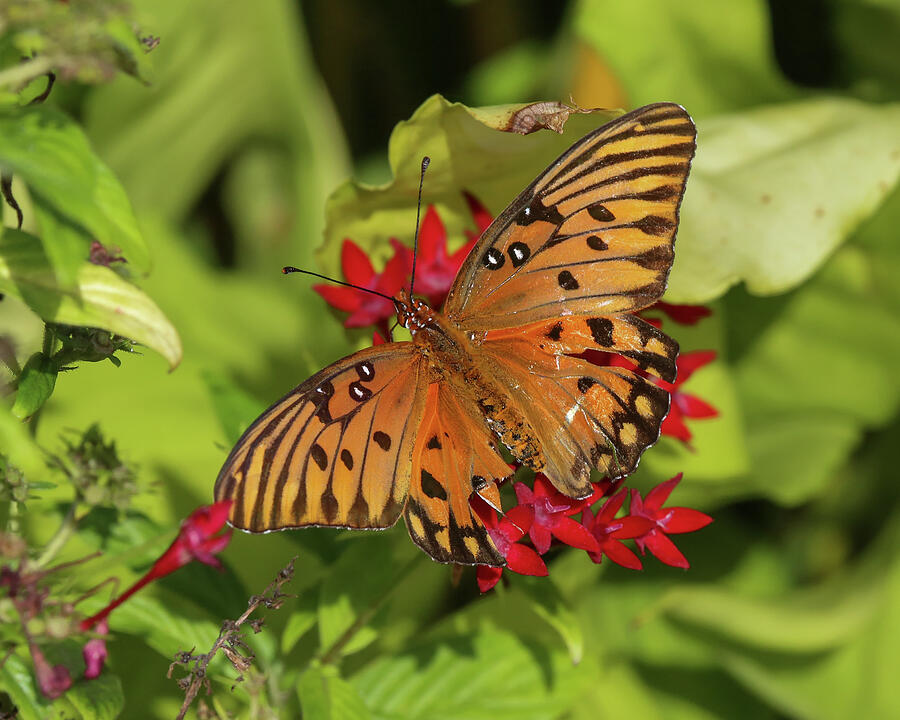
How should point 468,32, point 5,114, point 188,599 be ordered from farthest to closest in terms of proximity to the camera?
point 468,32
point 188,599
point 5,114

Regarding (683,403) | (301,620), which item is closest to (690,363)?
(683,403)

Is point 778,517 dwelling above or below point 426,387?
below

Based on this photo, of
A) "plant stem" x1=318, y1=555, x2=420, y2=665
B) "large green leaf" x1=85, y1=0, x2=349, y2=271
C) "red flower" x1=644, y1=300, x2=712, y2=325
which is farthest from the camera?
"large green leaf" x1=85, y1=0, x2=349, y2=271

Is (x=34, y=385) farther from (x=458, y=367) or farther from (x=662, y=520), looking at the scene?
(x=662, y=520)

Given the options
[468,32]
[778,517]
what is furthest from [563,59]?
[778,517]

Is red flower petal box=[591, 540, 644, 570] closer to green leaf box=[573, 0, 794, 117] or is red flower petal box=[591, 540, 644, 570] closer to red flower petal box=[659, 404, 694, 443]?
red flower petal box=[659, 404, 694, 443]

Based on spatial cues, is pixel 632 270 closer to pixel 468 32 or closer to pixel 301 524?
pixel 301 524

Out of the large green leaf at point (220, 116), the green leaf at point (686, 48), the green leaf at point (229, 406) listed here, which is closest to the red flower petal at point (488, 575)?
the green leaf at point (229, 406)

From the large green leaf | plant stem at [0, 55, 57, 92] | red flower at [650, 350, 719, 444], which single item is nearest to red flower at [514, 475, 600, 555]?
red flower at [650, 350, 719, 444]
